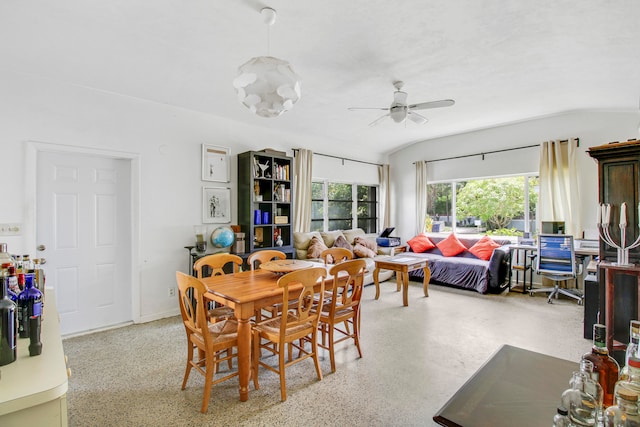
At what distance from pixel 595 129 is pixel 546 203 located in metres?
1.30

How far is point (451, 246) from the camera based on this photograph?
6066 mm

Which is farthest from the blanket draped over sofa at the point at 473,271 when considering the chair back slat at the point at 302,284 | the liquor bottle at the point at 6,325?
the liquor bottle at the point at 6,325

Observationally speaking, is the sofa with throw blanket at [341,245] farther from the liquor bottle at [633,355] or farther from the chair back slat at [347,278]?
the liquor bottle at [633,355]

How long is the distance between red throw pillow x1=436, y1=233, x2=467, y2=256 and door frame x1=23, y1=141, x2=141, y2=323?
16.8 feet

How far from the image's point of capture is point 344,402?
2.23 meters

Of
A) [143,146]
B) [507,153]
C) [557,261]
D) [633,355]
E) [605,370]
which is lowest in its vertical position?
[557,261]

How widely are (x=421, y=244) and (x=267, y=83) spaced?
526 cm

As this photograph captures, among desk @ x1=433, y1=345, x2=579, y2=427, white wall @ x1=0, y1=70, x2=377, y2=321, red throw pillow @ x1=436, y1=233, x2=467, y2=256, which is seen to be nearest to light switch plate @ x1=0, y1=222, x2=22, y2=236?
white wall @ x1=0, y1=70, x2=377, y2=321

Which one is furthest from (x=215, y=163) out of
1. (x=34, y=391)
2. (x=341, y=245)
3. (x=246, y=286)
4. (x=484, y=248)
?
(x=484, y=248)

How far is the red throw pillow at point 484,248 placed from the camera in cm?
560

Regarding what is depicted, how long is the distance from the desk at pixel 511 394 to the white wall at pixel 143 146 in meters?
3.78

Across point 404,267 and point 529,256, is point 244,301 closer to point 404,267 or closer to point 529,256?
point 404,267

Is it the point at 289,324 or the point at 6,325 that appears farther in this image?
the point at 289,324

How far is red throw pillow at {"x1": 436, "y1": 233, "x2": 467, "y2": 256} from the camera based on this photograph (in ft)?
19.6
